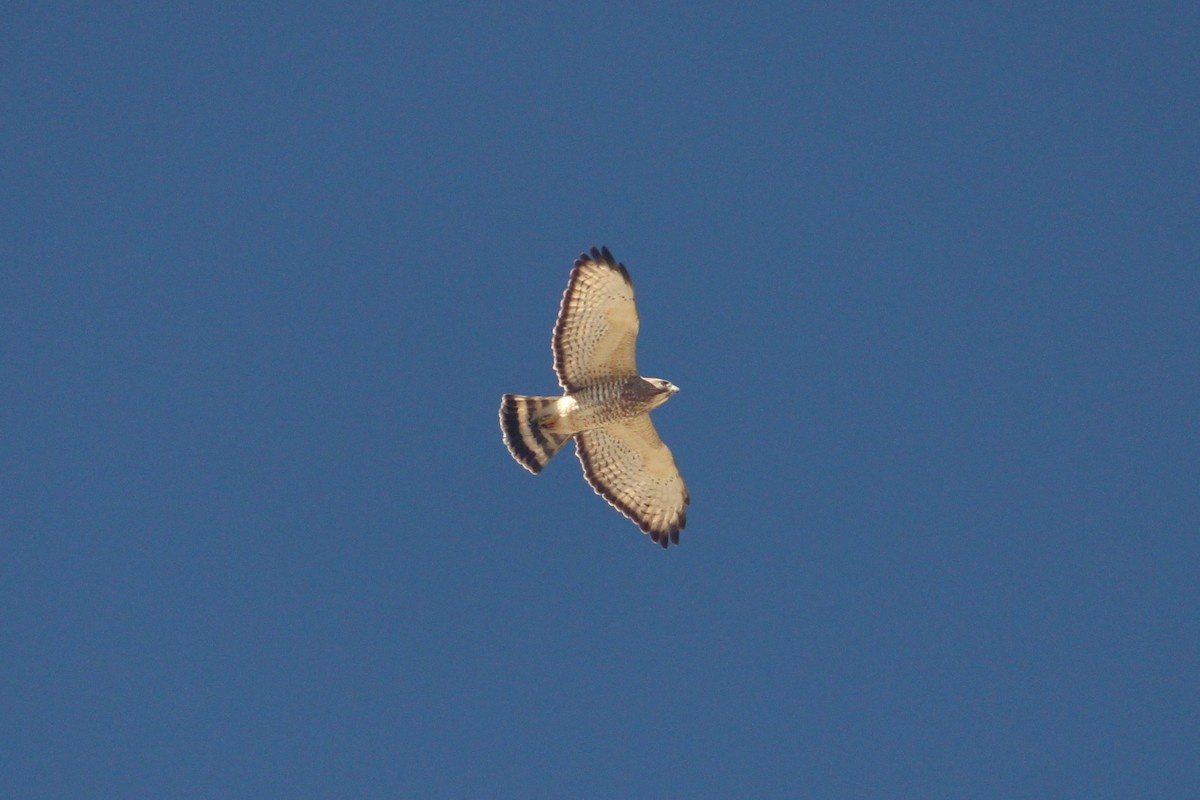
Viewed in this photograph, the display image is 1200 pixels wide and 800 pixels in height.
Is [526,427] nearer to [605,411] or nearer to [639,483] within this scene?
[605,411]

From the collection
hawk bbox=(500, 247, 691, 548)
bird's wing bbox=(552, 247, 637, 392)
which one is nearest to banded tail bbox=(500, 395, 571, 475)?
hawk bbox=(500, 247, 691, 548)

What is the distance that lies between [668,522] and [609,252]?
3.08m

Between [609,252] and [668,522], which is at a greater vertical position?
[609,252]

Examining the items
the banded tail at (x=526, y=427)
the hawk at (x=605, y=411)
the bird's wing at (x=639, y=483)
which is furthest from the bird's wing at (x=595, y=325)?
the bird's wing at (x=639, y=483)

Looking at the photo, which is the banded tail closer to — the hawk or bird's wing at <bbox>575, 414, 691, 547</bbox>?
the hawk

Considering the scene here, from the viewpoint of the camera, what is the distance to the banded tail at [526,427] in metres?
14.4

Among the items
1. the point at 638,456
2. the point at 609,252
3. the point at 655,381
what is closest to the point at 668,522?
the point at 638,456

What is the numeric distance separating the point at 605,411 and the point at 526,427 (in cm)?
81

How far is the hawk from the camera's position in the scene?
539 inches

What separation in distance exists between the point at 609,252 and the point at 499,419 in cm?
205

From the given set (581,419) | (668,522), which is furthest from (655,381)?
(668,522)

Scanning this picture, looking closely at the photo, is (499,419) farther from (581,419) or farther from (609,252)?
(609,252)

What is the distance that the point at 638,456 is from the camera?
15.0m

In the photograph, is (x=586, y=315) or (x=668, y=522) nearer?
(x=586, y=315)
